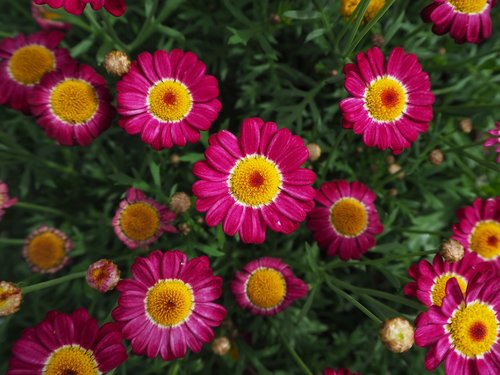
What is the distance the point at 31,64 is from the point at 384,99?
204cm

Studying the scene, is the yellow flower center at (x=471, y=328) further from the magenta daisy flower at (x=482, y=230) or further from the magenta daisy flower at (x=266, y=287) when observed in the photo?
the magenta daisy flower at (x=266, y=287)

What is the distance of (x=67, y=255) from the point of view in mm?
2713

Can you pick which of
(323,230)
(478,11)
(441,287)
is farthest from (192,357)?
(478,11)

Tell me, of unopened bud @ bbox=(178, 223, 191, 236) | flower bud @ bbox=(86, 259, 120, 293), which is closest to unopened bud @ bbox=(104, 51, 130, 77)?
unopened bud @ bbox=(178, 223, 191, 236)

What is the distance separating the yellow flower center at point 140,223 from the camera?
2.37m

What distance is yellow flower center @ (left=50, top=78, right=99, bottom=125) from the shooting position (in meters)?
2.38

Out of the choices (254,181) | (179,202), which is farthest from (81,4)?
(254,181)

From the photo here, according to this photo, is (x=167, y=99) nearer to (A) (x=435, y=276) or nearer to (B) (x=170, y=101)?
(B) (x=170, y=101)

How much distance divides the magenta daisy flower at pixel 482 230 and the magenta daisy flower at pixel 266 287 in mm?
982

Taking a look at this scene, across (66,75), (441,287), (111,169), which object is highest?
(441,287)

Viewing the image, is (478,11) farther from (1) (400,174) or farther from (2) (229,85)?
(2) (229,85)

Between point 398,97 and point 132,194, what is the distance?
58.9 inches

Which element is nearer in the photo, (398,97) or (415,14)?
(398,97)

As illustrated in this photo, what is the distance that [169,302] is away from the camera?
209 centimetres
